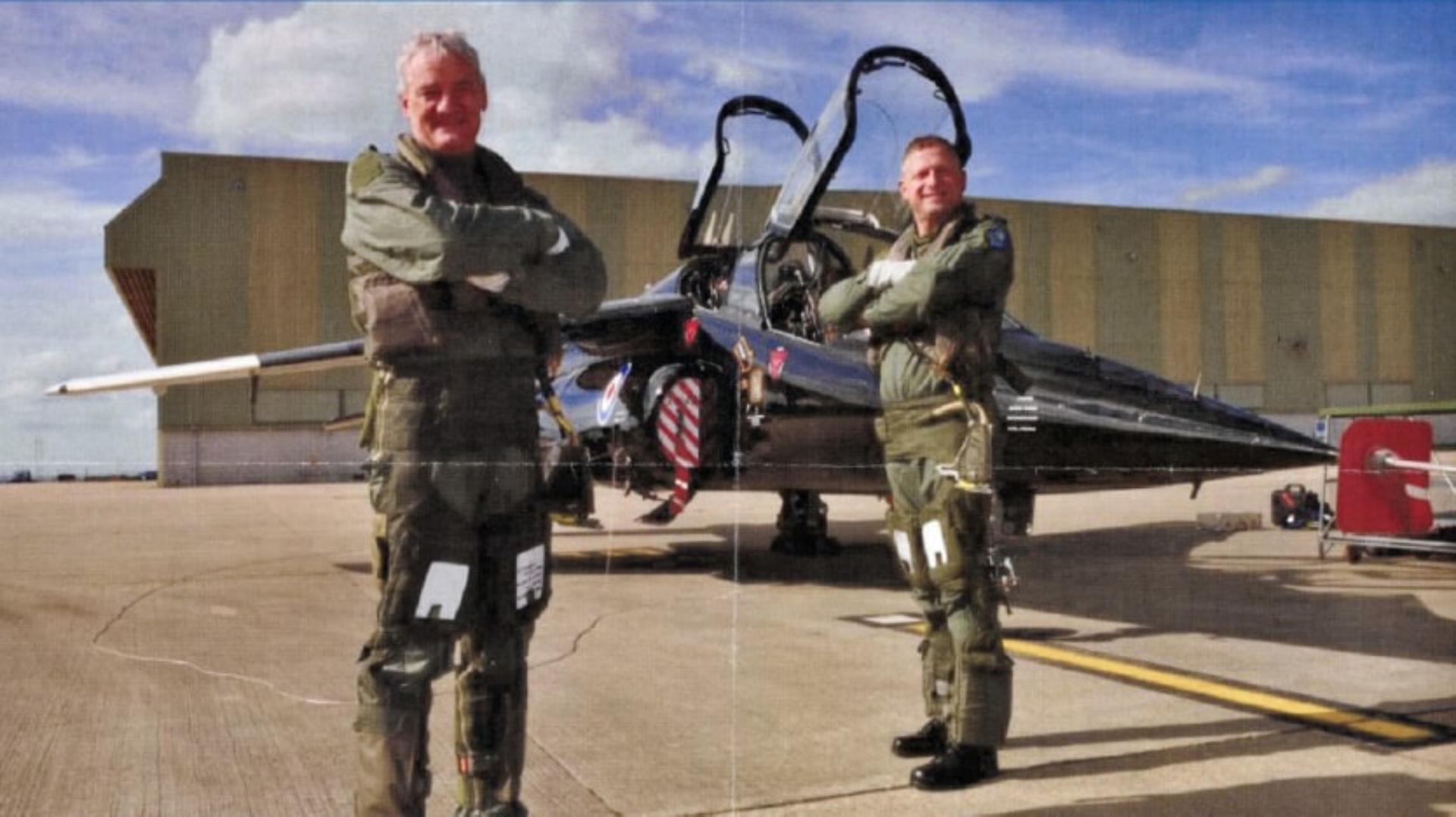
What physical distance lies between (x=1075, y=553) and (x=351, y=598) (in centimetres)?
720

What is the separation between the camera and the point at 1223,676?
17.1ft

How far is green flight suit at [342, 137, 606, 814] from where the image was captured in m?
2.55

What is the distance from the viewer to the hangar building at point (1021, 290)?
14.6 feet

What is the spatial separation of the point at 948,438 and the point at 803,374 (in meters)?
3.58

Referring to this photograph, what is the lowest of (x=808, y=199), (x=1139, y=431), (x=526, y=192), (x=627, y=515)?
(x=627, y=515)

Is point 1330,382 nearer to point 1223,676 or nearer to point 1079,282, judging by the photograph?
point 1079,282

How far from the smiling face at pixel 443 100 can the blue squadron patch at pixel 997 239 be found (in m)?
1.79

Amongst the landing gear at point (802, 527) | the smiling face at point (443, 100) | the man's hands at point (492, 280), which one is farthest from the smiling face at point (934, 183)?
the landing gear at point (802, 527)

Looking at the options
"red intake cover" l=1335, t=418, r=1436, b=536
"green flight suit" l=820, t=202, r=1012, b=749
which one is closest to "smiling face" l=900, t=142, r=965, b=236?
"green flight suit" l=820, t=202, r=1012, b=749

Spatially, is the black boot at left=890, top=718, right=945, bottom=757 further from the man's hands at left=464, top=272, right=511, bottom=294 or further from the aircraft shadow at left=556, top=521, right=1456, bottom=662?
the man's hands at left=464, top=272, right=511, bottom=294

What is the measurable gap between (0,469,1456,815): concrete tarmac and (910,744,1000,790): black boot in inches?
2.0

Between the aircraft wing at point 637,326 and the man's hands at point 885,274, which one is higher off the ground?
the aircraft wing at point 637,326

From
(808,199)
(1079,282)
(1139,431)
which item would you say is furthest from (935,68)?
(1079,282)

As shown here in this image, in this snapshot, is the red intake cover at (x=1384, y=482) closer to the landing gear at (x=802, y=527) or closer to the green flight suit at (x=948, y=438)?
the landing gear at (x=802, y=527)
